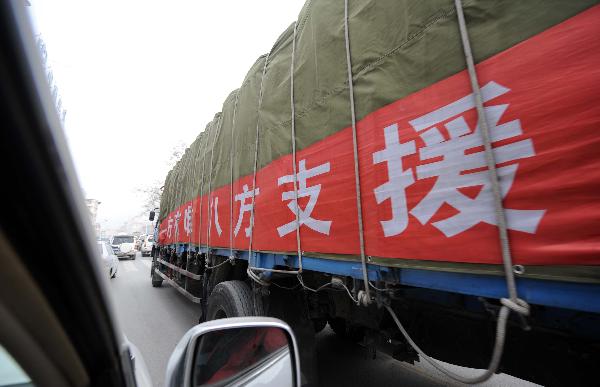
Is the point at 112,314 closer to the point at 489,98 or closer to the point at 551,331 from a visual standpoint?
the point at 489,98

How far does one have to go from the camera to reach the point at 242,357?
1.63 metres

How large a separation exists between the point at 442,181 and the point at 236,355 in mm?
1217

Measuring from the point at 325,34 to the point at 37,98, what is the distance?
209 cm

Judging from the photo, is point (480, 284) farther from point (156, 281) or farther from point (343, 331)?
point (156, 281)

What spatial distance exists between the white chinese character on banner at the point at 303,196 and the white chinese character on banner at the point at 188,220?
3406 mm

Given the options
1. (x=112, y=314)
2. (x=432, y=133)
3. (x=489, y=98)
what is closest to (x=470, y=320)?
(x=432, y=133)

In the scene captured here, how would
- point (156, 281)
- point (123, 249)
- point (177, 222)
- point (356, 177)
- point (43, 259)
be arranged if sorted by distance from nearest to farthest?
point (43, 259) < point (356, 177) < point (177, 222) < point (156, 281) < point (123, 249)

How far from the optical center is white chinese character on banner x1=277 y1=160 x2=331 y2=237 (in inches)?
85.4

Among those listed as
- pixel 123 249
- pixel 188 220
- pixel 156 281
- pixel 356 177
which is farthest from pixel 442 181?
pixel 123 249

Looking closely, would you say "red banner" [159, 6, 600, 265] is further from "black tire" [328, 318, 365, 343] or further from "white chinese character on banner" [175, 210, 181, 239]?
"white chinese character on banner" [175, 210, 181, 239]

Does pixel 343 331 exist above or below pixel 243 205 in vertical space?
below

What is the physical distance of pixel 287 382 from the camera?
61.7 inches

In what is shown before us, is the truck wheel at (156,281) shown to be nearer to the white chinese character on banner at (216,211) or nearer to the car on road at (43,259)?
the white chinese character on banner at (216,211)

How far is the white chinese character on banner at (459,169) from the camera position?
3.81 feet
